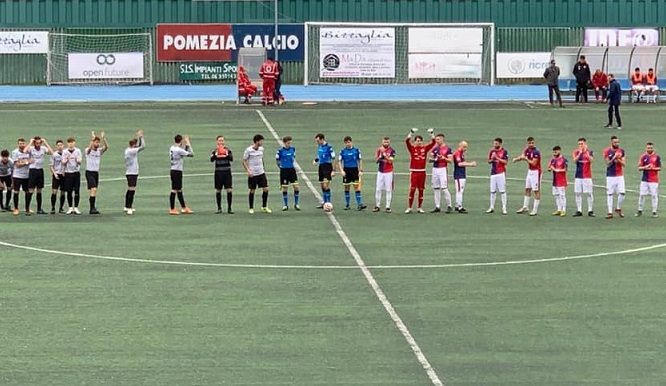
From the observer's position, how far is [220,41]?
86875 mm

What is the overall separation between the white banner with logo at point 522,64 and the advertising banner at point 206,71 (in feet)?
52.2

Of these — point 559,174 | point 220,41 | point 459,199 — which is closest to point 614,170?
point 559,174

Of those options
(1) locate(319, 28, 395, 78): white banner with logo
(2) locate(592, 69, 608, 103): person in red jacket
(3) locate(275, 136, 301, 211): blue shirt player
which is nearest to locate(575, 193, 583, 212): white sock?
(3) locate(275, 136, 301, 211): blue shirt player

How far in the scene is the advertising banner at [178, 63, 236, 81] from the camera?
87.4 m

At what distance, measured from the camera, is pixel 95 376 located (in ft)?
71.3

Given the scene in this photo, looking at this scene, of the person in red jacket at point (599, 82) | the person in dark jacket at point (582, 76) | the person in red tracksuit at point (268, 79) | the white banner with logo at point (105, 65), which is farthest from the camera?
the white banner with logo at point (105, 65)

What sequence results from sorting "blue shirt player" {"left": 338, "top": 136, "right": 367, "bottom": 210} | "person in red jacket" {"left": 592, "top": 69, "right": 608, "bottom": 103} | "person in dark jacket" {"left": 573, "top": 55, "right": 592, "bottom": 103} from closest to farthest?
"blue shirt player" {"left": 338, "top": 136, "right": 367, "bottom": 210}, "person in dark jacket" {"left": 573, "top": 55, "right": 592, "bottom": 103}, "person in red jacket" {"left": 592, "top": 69, "right": 608, "bottom": 103}

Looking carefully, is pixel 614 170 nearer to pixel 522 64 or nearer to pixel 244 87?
pixel 244 87

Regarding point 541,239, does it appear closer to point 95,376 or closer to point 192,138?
point 95,376

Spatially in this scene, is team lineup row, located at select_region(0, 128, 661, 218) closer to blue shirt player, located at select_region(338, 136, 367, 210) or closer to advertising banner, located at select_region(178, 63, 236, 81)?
blue shirt player, located at select_region(338, 136, 367, 210)

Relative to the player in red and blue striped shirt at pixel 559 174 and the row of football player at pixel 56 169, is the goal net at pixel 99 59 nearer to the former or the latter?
the row of football player at pixel 56 169

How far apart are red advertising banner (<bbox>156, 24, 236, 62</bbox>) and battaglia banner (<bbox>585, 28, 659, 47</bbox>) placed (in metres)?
22.2

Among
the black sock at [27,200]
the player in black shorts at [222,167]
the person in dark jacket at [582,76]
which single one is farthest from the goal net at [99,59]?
the player in black shorts at [222,167]

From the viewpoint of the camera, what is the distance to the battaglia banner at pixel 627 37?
3536 inches
